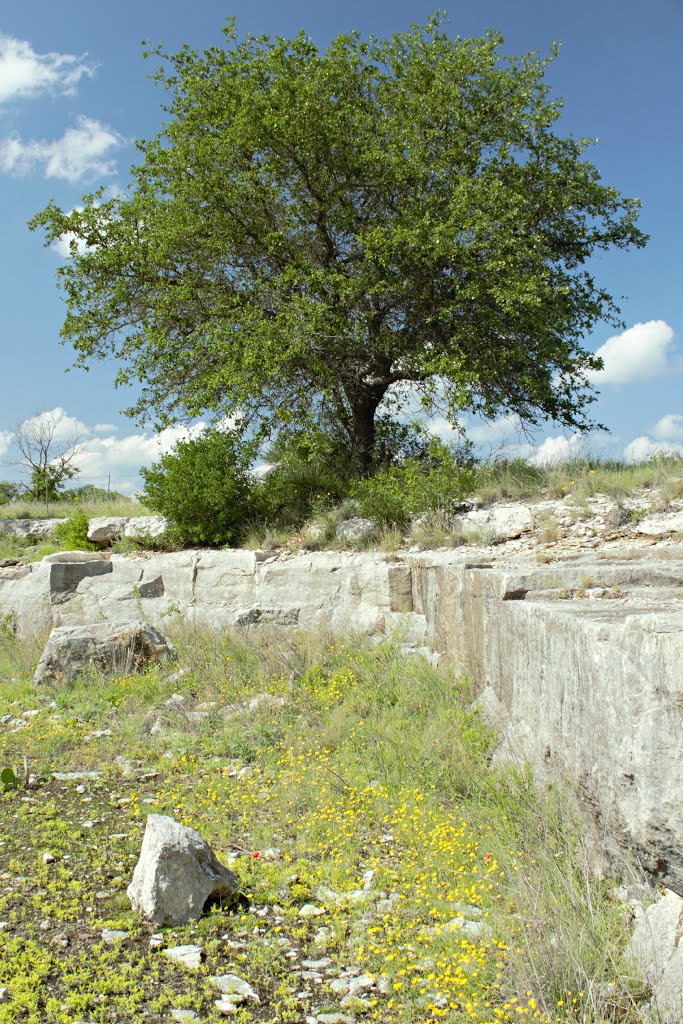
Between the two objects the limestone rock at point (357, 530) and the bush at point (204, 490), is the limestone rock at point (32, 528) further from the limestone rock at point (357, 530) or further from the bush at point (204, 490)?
the limestone rock at point (357, 530)

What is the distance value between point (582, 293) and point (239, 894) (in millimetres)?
12960

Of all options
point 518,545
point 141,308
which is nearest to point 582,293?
point 518,545

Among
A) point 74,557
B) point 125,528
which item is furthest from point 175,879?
point 125,528

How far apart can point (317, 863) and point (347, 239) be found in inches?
468

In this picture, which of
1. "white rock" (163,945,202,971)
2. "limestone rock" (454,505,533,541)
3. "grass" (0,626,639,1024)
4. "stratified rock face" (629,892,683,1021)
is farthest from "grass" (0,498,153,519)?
"stratified rock face" (629,892,683,1021)

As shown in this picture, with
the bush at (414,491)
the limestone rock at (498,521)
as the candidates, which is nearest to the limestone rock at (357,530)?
the bush at (414,491)

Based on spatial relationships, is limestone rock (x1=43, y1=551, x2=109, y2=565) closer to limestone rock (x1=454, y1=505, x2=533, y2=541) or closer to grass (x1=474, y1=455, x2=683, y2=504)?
limestone rock (x1=454, y1=505, x2=533, y2=541)

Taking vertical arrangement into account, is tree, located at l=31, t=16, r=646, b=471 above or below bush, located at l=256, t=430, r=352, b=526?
above

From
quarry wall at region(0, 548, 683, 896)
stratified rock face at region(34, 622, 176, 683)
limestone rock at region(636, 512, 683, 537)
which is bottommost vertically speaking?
stratified rock face at region(34, 622, 176, 683)

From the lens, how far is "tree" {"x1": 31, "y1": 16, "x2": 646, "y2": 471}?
1209 cm

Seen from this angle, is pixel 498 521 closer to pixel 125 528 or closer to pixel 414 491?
pixel 414 491

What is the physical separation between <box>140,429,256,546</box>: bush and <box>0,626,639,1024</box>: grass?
14.2 feet

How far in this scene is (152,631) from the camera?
931 cm

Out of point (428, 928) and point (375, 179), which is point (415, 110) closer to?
point (375, 179)
